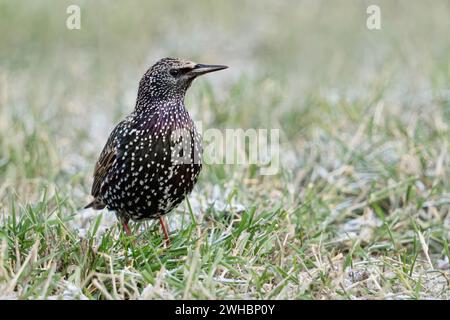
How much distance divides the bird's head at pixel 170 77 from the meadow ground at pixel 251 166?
83 centimetres

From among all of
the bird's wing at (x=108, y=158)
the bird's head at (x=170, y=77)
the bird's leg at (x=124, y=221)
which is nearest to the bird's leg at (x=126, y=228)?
the bird's leg at (x=124, y=221)

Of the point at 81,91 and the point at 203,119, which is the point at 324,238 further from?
the point at 81,91

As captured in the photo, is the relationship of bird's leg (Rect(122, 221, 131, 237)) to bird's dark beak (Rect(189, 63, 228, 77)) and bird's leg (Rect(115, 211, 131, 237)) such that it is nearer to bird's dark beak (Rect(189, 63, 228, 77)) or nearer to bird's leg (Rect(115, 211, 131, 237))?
bird's leg (Rect(115, 211, 131, 237))

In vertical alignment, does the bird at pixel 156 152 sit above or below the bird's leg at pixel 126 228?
above

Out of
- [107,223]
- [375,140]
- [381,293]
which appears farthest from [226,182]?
[381,293]

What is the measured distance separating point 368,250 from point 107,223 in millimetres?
1779

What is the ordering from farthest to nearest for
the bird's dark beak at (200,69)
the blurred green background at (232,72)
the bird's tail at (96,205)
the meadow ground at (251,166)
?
the blurred green background at (232,72)
the bird's tail at (96,205)
the bird's dark beak at (200,69)
the meadow ground at (251,166)

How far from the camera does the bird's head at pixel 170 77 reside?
5.16 meters

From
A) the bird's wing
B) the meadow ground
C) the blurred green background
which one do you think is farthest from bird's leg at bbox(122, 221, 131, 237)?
the blurred green background

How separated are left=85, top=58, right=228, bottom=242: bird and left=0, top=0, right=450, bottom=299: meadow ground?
21cm

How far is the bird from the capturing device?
496 cm

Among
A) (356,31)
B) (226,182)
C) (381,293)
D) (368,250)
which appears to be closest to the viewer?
(381,293)

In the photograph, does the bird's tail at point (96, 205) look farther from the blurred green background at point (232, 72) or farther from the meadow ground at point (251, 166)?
the blurred green background at point (232, 72)

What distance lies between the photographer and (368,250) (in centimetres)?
549
